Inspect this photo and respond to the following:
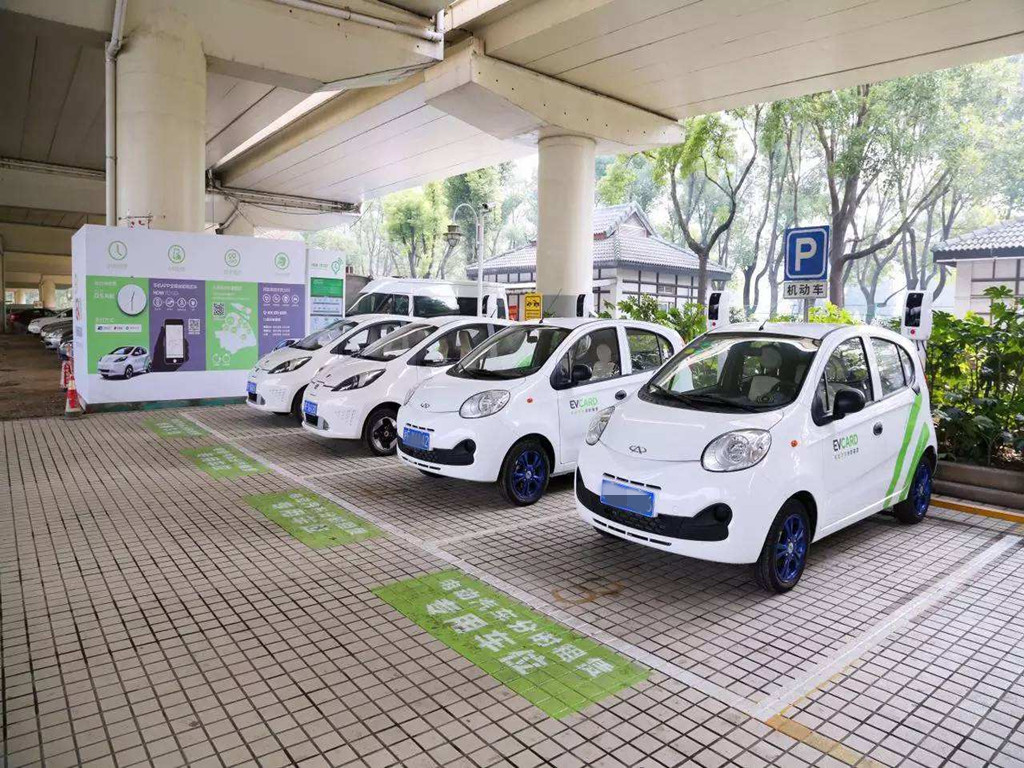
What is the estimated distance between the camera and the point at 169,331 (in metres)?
11.1

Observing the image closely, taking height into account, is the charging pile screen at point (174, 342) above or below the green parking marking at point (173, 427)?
above

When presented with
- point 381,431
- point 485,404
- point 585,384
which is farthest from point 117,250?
Result: point 585,384

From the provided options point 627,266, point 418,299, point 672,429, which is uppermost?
point 627,266

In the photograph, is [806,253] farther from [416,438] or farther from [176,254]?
[176,254]

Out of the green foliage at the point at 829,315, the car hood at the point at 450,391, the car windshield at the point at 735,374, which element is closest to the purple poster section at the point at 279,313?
the car hood at the point at 450,391

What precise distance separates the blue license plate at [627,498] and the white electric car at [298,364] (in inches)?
217

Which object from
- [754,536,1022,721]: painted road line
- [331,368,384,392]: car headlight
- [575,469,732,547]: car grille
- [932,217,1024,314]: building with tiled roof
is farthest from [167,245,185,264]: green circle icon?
[932,217,1024,314]: building with tiled roof

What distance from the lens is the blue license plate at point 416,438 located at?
600 cm

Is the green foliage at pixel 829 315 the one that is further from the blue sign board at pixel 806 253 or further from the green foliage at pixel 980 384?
the blue sign board at pixel 806 253

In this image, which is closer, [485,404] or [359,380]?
[485,404]

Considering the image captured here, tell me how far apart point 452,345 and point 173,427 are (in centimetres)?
437

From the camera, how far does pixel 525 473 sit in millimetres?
6148

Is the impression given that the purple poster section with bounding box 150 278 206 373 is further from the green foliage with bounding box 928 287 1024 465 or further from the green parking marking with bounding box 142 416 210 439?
the green foliage with bounding box 928 287 1024 465

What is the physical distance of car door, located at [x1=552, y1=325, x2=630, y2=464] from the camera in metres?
6.21
